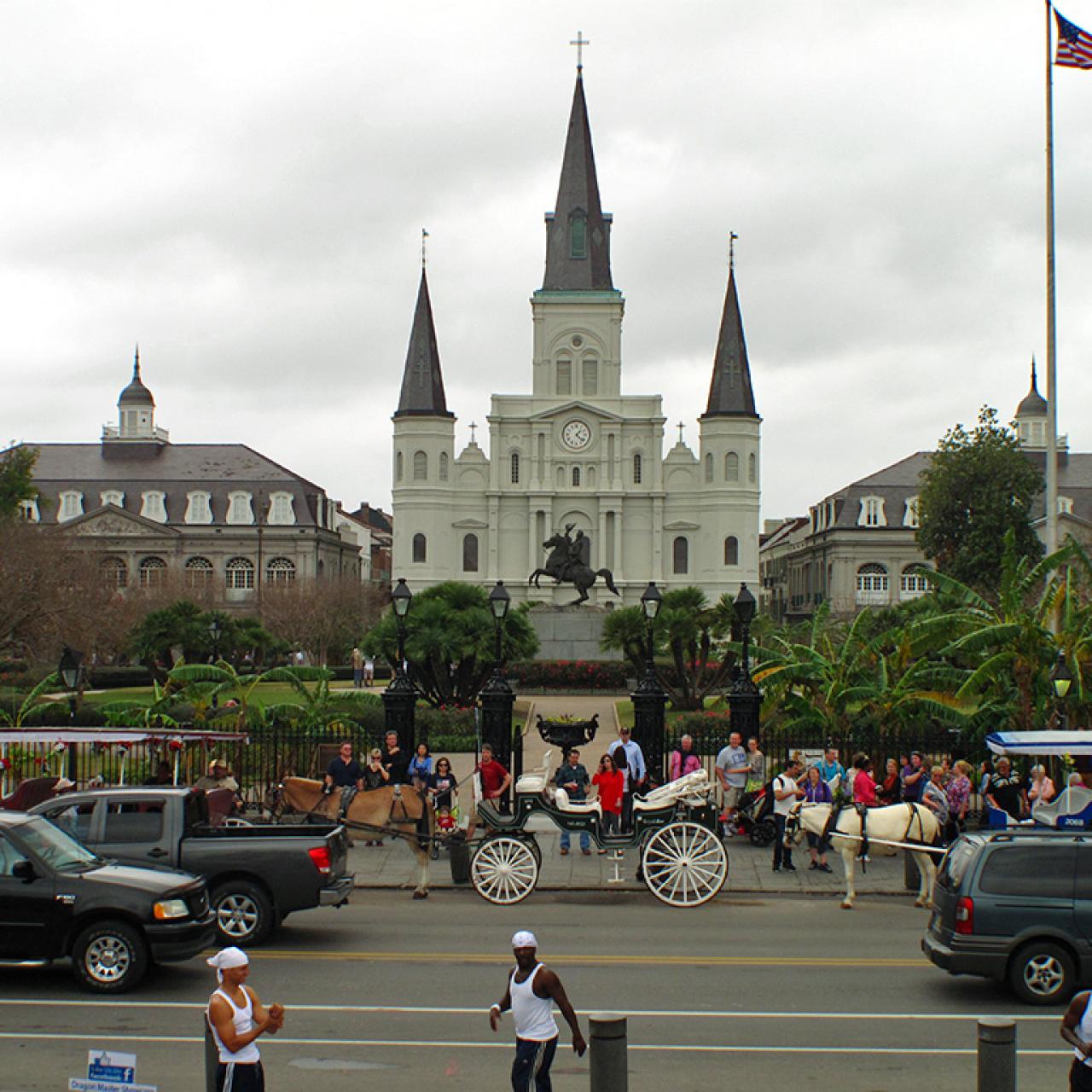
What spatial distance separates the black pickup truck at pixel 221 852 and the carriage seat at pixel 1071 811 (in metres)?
8.56

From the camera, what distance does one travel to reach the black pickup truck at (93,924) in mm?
11758

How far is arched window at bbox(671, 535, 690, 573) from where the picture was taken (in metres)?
94.4

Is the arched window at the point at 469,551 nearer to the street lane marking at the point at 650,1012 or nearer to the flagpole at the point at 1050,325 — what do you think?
the flagpole at the point at 1050,325

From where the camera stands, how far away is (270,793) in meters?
21.9

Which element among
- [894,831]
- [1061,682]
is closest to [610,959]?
[894,831]

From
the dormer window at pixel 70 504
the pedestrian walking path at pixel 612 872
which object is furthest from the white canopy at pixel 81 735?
the dormer window at pixel 70 504

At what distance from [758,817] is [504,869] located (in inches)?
229

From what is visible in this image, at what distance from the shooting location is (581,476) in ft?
310

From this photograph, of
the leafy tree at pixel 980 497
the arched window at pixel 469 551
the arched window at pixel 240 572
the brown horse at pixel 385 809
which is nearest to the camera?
the brown horse at pixel 385 809

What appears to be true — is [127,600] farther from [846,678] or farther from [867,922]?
[867,922]

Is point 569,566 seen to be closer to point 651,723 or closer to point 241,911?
point 651,723

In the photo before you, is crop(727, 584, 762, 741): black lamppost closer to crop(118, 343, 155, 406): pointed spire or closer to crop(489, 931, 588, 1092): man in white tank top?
crop(489, 931, 588, 1092): man in white tank top

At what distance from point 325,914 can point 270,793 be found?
608 centimetres

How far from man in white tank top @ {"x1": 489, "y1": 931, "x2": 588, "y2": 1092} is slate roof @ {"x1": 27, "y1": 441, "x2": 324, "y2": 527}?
92056 mm
